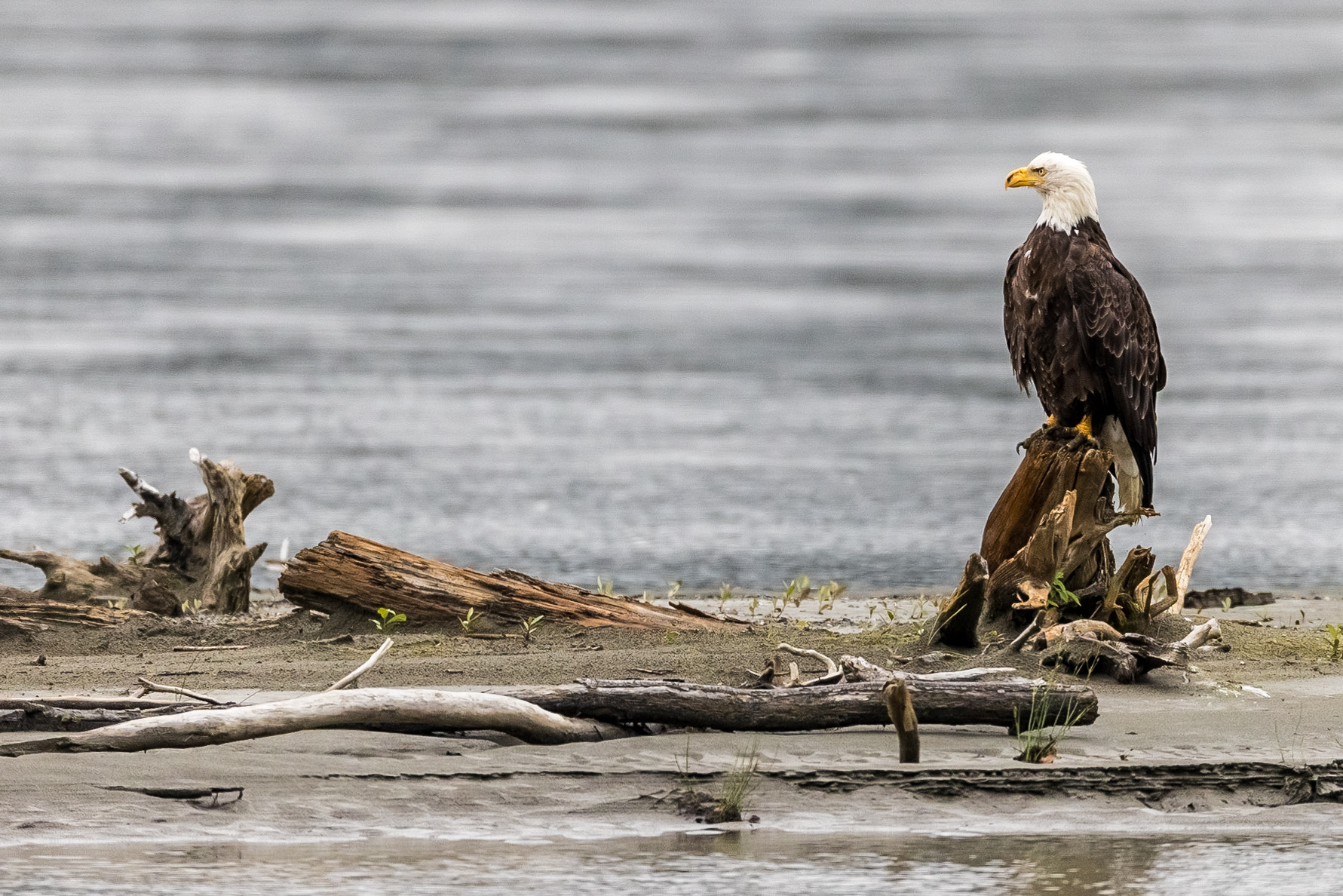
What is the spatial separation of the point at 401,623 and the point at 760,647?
4.30 feet

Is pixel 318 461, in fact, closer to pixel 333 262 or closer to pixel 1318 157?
pixel 333 262

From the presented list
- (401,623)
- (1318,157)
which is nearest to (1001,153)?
(1318,157)

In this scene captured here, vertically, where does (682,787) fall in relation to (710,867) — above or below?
above

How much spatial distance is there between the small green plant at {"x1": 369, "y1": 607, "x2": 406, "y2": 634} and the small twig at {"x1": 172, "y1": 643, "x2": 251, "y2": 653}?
45cm

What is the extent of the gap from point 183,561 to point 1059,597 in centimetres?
343

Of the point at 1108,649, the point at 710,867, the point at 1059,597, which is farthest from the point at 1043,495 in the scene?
the point at 710,867

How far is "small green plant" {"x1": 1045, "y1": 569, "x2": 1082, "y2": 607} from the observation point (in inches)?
271

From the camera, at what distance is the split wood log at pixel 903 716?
536cm

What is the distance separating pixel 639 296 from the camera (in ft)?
A: 56.6

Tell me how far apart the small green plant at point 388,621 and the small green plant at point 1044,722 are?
7.95 ft

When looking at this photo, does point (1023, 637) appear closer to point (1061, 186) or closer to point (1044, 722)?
point (1044, 722)

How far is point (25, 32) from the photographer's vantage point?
141ft

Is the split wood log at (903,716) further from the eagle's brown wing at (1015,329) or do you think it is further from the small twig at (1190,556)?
the eagle's brown wing at (1015,329)

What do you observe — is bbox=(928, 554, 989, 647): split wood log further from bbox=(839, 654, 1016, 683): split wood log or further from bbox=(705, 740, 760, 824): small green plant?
bbox=(705, 740, 760, 824): small green plant
